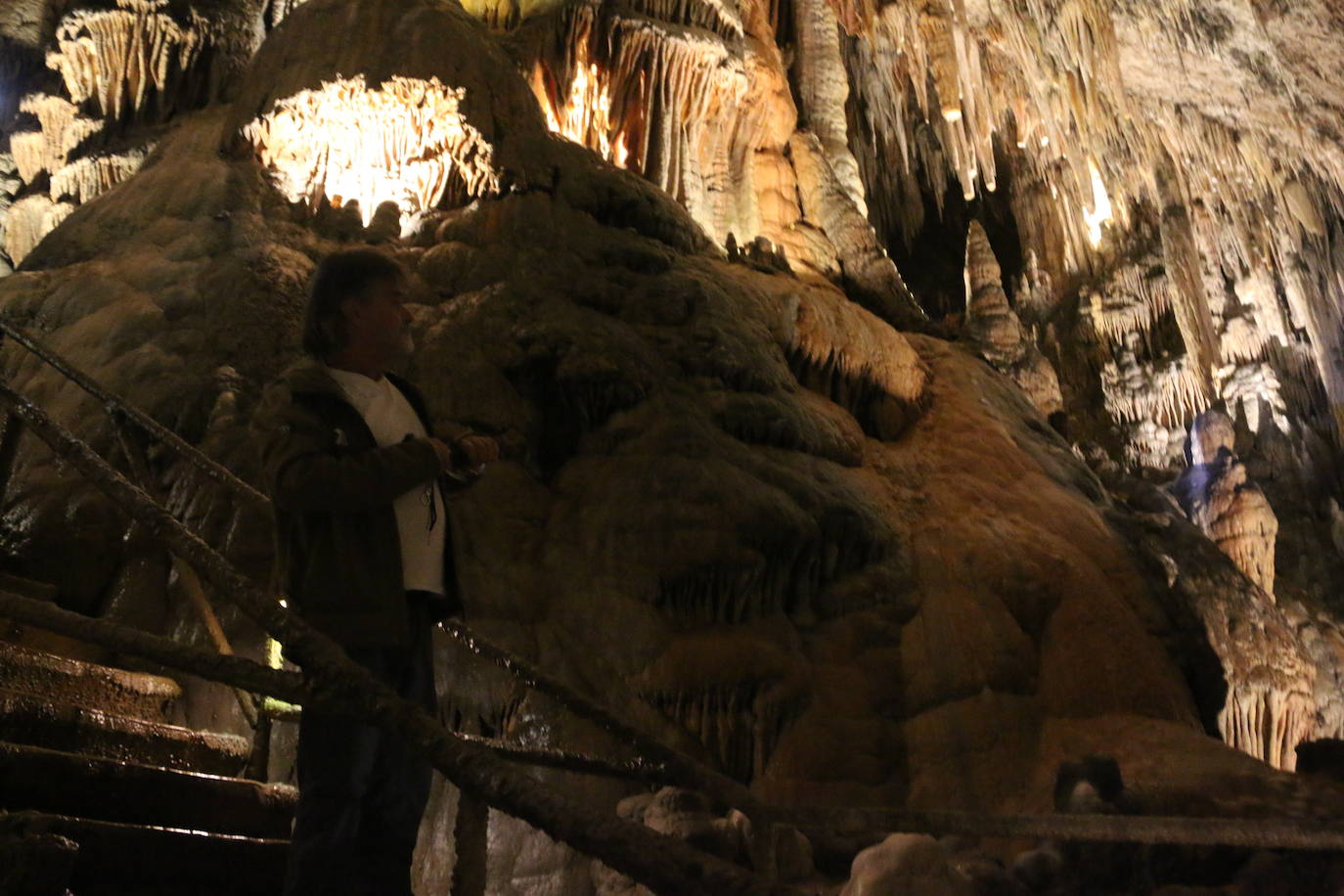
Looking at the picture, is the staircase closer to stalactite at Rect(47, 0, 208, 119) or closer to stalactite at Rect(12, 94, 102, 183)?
stalactite at Rect(47, 0, 208, 119)

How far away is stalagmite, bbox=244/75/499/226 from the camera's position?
7.15m

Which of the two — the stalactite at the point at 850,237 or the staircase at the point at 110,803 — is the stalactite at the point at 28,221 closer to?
the stalactite at the point at 850,237

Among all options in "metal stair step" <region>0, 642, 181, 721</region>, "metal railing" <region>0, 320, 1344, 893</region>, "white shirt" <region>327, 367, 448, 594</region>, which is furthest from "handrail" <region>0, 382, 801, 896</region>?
"metal stair step" <region>0, 642, 181, 721</region>

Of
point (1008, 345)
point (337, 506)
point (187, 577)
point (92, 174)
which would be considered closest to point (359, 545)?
point (337, 506)

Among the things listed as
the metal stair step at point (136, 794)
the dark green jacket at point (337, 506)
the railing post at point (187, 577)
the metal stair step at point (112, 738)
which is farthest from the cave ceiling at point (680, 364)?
the dark green jacket at point (337, 506)

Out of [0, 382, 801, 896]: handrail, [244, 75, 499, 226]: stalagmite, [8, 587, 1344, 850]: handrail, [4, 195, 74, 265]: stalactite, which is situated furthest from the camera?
[4, 195, 74, 265]: stalactite

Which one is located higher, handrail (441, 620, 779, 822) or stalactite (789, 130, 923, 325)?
stalactite (789, 130, 923, 325)

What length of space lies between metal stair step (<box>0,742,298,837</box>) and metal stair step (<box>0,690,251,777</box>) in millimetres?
289

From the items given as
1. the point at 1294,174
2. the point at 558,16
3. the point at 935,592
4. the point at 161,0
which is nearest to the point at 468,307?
the point at 935,592

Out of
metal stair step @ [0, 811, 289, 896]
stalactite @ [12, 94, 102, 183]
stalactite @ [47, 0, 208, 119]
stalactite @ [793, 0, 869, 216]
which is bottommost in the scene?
metal stair step @ [0, 811, 289, 896]

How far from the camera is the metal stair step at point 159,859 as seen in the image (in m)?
2.08

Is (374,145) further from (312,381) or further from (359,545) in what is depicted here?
(359,545)

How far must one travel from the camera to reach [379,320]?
2.00 meters

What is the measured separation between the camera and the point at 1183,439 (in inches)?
594
